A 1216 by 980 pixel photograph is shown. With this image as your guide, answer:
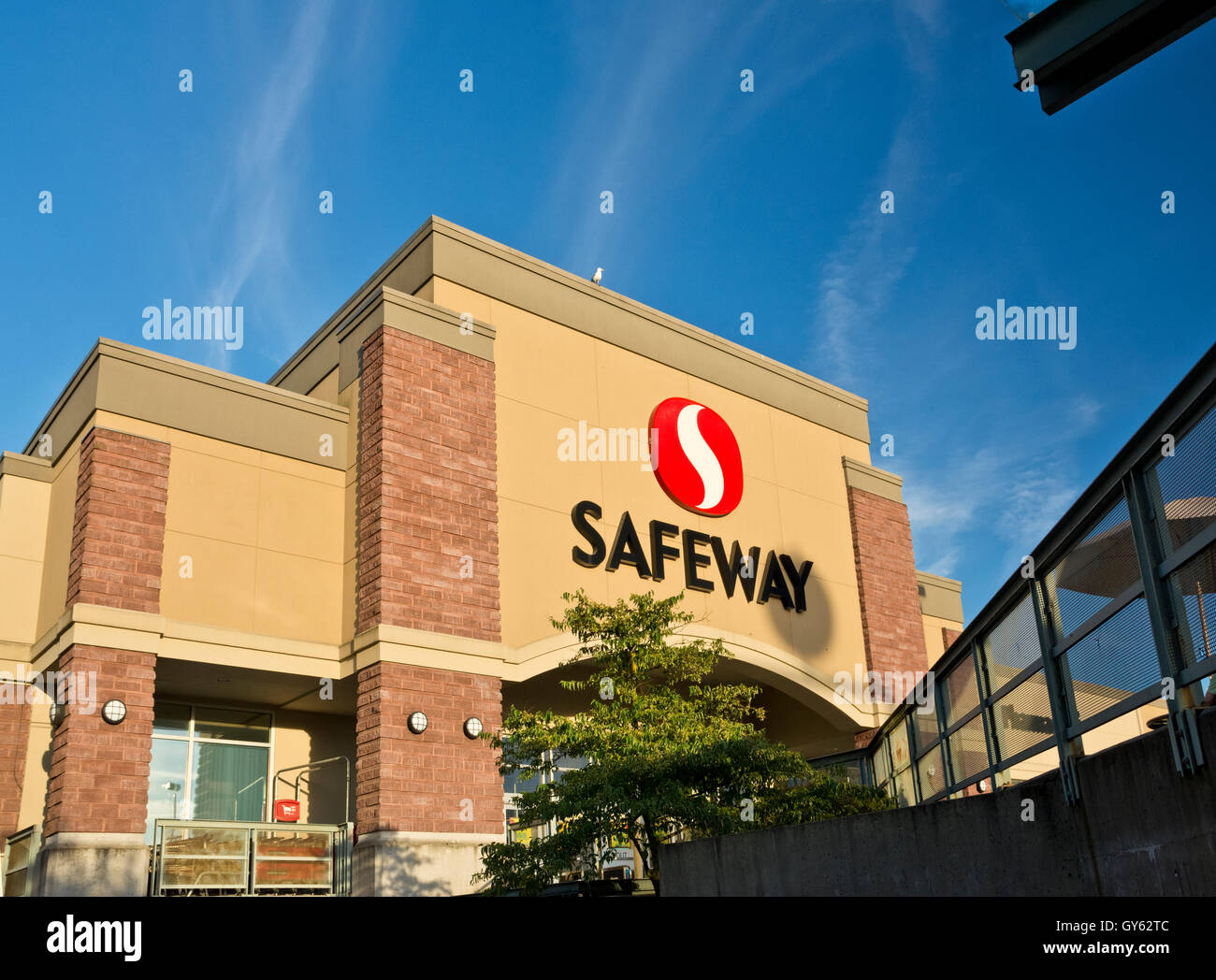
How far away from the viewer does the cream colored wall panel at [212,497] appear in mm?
18609

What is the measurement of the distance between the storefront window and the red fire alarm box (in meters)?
0.62

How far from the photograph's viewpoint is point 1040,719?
723 cm

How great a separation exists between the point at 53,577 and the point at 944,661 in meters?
15.3

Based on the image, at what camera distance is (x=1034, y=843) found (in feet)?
20.5

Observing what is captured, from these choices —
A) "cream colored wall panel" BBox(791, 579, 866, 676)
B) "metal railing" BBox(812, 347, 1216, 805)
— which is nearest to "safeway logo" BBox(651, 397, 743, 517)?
"cream colored wall panel" BBox(791, 579, 866, 676)

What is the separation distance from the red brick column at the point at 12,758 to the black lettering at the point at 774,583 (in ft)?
48.1

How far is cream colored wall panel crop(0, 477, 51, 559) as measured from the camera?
64.7ft

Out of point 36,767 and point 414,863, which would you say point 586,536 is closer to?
point 414,863

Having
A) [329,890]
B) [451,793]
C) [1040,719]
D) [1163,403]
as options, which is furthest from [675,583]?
[1163,403]

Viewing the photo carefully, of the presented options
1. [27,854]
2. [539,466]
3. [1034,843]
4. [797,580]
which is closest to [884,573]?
[797,580]

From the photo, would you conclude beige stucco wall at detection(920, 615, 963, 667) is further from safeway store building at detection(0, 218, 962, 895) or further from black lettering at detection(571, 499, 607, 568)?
black lettering at detection(571, 499, 607, 568)

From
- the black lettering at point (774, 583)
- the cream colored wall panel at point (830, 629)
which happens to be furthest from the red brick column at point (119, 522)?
the cream colored wall panel at point (830, 629)

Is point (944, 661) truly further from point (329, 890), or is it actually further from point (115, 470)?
point (115, 470)

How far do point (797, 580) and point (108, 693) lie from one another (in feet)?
48.9
